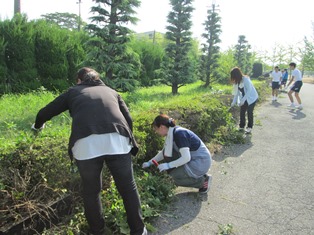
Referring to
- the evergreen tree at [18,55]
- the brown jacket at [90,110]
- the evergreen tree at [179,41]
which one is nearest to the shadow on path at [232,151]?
the brown jacket at [90,110]

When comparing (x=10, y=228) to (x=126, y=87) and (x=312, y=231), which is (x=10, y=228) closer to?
(x=312, y=231)

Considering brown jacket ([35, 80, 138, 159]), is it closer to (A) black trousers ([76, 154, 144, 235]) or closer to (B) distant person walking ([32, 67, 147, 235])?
(B) distant person walking ([32, 67, 147, 235])

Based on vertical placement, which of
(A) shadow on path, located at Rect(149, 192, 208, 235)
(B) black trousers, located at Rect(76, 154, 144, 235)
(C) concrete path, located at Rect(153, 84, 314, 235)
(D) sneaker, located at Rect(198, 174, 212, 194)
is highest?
(B) black trousers, located at Rect(76, 154, 144, 235)

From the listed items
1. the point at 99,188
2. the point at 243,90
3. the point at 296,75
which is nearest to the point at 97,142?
the point at 99,188

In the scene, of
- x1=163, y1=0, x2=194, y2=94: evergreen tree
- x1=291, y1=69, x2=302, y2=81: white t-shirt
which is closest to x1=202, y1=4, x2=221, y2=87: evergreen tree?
x1=163, y1=0, x2=194, y2=94: evergreen tree

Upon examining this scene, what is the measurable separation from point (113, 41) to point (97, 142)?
23.8 ft

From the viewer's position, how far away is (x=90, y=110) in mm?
2705

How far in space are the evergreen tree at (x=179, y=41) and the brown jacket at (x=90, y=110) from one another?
39.1 ft

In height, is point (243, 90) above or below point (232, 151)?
above

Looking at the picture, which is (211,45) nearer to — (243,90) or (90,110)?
(243,90)

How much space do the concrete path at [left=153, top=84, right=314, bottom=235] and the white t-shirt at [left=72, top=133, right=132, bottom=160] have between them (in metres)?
1.24

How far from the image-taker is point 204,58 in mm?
19453

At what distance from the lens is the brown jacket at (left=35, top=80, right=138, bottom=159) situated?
269cm

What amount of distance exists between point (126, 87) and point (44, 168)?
249 inches
